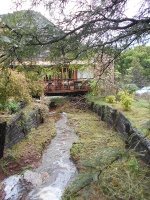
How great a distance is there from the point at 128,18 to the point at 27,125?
5.82m

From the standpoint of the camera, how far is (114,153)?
1.71 metres

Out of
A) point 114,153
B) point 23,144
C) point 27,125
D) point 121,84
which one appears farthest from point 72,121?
point 114,153

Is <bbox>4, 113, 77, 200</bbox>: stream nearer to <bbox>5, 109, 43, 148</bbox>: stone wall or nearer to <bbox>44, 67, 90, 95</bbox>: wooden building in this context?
<bbox>5, 109, 43, 148</bbox>: stone wall

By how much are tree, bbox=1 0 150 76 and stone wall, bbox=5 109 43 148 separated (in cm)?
363

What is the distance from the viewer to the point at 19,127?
6.88m

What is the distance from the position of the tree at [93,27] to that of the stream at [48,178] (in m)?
2.63

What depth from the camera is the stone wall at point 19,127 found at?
602cm

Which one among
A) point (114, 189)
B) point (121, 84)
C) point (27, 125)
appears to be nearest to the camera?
point (114, 189)

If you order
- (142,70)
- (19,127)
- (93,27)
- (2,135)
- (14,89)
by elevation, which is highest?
(93,27)

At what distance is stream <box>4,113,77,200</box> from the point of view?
4.29m

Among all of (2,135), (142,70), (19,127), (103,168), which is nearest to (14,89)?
(2,135)

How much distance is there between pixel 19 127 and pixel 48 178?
249cm

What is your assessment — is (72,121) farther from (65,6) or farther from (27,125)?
(65,6)

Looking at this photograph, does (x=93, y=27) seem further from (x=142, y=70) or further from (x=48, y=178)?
(x=142, y=70)
